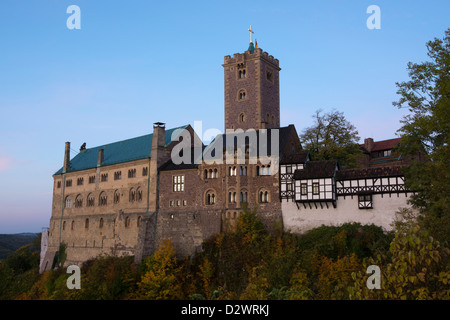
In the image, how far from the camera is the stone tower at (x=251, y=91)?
168 ft

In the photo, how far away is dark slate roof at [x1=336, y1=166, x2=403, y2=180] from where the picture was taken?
124 ft

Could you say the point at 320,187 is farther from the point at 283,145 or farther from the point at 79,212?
the point at 79,212

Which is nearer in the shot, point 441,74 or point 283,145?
point 441,74

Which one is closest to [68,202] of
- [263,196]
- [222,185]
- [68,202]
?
[68,202]

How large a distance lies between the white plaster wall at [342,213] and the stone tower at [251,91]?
12.8 metres

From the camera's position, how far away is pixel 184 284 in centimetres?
4325

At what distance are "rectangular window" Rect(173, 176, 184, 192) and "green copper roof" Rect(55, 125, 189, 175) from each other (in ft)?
17.8

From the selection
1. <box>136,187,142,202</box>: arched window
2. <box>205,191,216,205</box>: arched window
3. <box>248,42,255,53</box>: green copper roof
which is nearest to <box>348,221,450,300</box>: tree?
<box>205,191,216,205</box>: arched window

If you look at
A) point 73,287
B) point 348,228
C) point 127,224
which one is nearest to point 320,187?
point 348,228

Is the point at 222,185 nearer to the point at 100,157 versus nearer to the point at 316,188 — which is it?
the point at 316,188

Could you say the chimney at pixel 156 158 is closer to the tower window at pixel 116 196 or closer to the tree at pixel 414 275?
the tower window at pixel 116 196

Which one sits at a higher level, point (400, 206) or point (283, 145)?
point (283, 145)
